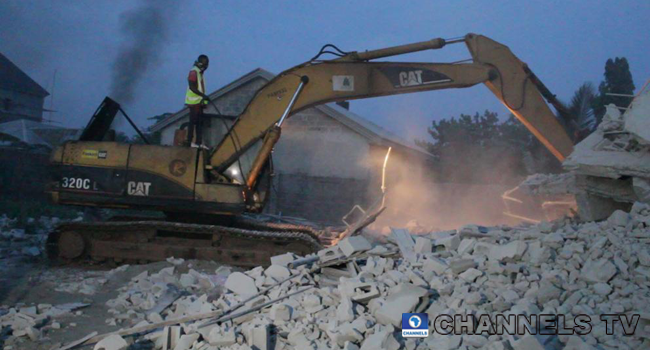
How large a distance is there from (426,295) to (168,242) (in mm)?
5615

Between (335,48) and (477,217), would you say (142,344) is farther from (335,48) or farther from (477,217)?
(477,217)

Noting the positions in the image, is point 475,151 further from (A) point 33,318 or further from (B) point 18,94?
(B) point 18,94

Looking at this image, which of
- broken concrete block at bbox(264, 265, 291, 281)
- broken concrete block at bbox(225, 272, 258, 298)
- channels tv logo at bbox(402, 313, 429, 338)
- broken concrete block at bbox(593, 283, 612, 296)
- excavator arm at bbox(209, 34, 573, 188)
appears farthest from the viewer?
excavator arm at bbox(209, 34, 573, 188)

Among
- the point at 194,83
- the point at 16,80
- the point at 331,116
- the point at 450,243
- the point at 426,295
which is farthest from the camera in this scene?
the point at 16,80

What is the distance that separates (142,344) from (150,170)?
14.0ft

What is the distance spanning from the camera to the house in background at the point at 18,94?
112 feet

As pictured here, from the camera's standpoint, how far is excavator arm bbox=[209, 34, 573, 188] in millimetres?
8188

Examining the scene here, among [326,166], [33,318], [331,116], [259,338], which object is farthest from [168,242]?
[331,116]

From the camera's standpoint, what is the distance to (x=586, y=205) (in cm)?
768

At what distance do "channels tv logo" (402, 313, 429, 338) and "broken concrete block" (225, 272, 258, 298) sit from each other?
189cm

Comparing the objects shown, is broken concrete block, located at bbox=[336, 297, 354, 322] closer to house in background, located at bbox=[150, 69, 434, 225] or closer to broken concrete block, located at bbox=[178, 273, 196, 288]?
broken concrete block, located at bbox=[178, 273, 196, 288]

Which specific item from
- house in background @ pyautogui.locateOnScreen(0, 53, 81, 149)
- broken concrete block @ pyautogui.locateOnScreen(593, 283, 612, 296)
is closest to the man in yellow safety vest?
broken concrete block @ pyautogui.locateOnScreen(593, 283, 612, 296)

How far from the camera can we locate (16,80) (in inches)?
1384

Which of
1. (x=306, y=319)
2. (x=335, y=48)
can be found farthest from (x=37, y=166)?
(x=306, y=319)
